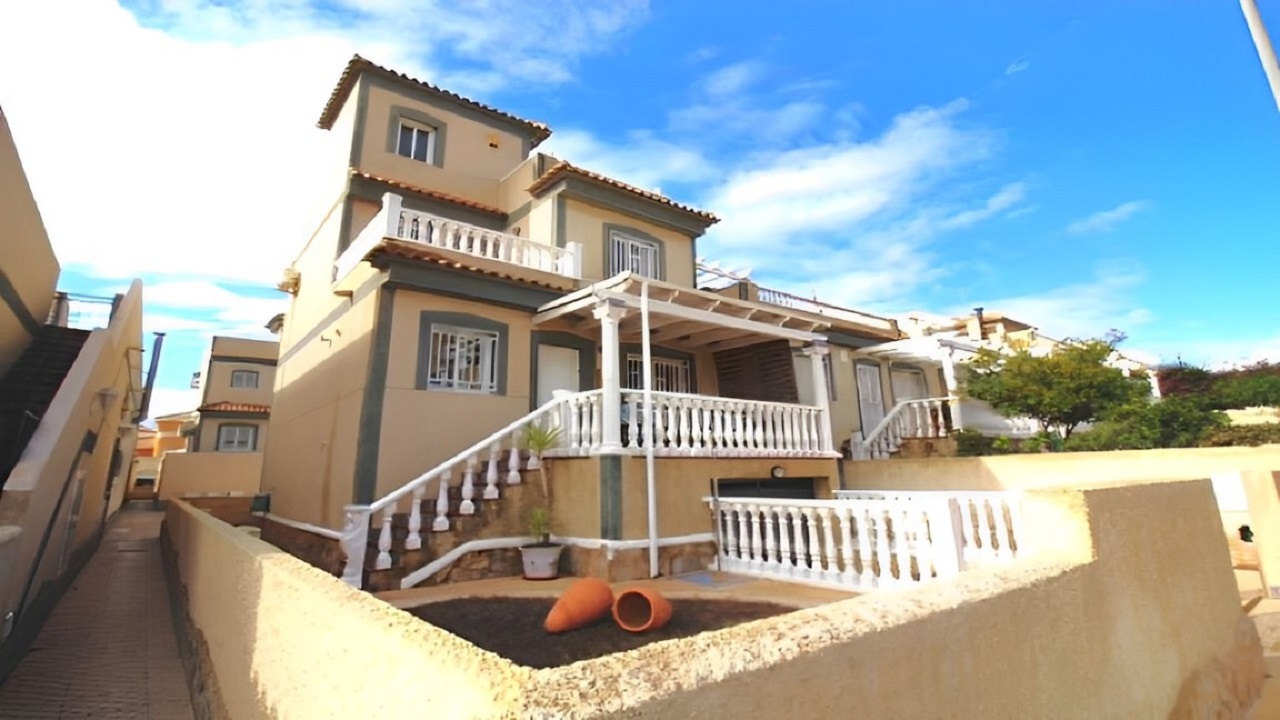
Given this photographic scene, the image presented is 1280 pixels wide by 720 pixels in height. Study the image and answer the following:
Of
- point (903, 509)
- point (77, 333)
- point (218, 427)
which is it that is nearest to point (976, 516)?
point (903, 509)

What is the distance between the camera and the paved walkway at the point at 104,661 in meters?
5.01

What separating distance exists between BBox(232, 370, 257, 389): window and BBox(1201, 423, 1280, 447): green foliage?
40.1 m

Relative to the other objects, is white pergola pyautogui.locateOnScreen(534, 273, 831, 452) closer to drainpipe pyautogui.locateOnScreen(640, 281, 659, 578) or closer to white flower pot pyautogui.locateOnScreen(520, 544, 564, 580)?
drainpipe pyautogui.locateOnScreen(640, 281, 659, 578)

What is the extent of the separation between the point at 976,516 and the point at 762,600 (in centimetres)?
298

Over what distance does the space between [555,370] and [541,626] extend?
20.6 feet

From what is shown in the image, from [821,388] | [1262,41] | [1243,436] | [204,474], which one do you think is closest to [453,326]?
[821,388]

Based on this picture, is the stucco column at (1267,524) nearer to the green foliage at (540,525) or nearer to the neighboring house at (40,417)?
the green foliage at (540,525)

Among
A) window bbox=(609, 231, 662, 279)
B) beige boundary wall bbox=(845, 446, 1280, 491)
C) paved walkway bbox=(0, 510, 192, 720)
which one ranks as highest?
Result: window bbox=(609, 231, 662, 279)

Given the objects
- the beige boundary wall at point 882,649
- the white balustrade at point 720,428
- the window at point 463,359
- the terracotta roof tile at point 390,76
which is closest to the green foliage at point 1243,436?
the white balustrade at point 720,428

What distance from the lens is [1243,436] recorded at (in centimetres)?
977

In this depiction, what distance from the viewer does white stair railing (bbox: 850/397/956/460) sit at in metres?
14.2

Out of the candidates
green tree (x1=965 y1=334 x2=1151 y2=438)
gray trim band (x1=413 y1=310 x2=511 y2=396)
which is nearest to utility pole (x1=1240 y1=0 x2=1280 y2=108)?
green tree (x1=965 y1=334 x2=1151 y2=438)

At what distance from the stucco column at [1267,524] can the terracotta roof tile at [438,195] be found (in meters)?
14.3

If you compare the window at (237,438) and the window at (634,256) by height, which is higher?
the window at (634,256)
